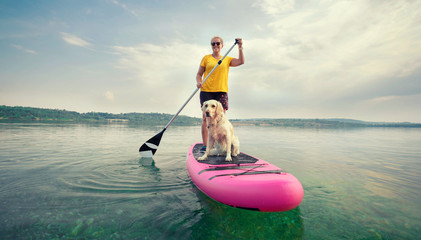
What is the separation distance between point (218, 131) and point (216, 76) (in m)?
1.86

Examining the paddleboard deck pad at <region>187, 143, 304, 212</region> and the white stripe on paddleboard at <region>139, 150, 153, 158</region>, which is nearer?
the paddleboard deck pad at <region>187, 143, 304, 212</region>

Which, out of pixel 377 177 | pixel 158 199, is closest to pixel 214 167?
pixel 158 199

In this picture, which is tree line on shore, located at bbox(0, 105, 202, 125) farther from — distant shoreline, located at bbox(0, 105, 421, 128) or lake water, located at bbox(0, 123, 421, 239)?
lake water, located at bbox(0, 123, 421, 239)

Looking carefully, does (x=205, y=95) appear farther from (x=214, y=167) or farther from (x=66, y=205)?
(x=66, y=205)

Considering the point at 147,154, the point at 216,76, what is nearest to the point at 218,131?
the point at 216,76

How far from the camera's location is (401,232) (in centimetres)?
265

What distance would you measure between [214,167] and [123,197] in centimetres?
186

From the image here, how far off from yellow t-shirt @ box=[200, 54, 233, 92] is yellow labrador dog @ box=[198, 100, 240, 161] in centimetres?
106

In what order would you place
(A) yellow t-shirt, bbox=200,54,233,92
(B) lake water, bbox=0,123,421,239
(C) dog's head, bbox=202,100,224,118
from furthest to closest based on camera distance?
(A) yellow t-shirt, bbox=200,54,233,92, (C) dog's head, bbox=202,100,224,118, (B) lake water, bbox=0,123,421,239

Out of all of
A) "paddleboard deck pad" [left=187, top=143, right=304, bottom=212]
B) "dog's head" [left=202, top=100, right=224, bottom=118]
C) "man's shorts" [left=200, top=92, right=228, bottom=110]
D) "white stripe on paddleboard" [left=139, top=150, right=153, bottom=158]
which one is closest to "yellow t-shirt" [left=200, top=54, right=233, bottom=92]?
"man's shorts" [left=200, top=92, right=228, bottom=110]

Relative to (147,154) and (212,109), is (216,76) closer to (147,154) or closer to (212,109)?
(212,109)

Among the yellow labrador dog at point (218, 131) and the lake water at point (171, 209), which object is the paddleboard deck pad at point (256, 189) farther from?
the yellow labrador dog at point (218, 131)

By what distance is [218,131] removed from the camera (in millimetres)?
4398

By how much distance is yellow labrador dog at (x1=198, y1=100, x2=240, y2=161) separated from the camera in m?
4.27
